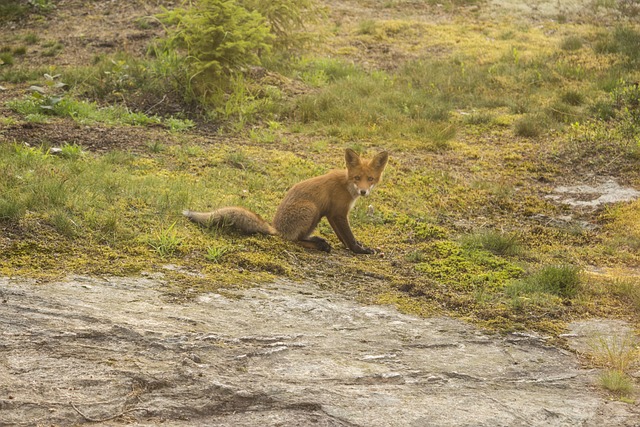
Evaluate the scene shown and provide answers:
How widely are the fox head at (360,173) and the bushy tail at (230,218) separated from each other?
1101 millimetres

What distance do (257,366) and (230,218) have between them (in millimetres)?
2783

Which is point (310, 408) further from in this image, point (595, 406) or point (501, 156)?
point (501, 156)

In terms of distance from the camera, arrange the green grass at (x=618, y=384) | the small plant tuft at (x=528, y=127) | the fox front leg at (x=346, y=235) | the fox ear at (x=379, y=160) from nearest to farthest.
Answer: the green grass at (x=618, y=384)
the fox front leg at (x=346, y=235)
the fox ear at (x=379, y=160)
the small plant tuft at (x=528, y=127)

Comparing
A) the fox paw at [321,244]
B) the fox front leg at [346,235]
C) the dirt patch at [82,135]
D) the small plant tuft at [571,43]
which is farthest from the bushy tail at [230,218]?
the small plant tuft at [571,43]

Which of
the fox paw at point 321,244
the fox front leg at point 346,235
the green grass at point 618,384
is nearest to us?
the green grass at point 618,384

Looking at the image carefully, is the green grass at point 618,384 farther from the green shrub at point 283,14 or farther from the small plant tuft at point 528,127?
the green shrub at point 283,14

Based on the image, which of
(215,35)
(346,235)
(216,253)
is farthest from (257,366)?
(215,35)

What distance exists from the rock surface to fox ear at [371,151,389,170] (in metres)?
2.44

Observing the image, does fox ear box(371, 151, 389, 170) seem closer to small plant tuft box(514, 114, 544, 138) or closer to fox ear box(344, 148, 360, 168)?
fox ear box(344, 148, 360, 168)

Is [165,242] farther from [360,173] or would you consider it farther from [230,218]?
[360,173]

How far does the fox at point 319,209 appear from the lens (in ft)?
24.1

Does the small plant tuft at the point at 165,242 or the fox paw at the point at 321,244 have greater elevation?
the small plant tuft at the point at 165,242

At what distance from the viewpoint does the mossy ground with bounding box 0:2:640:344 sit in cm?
646

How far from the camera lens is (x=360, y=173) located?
779 cm
